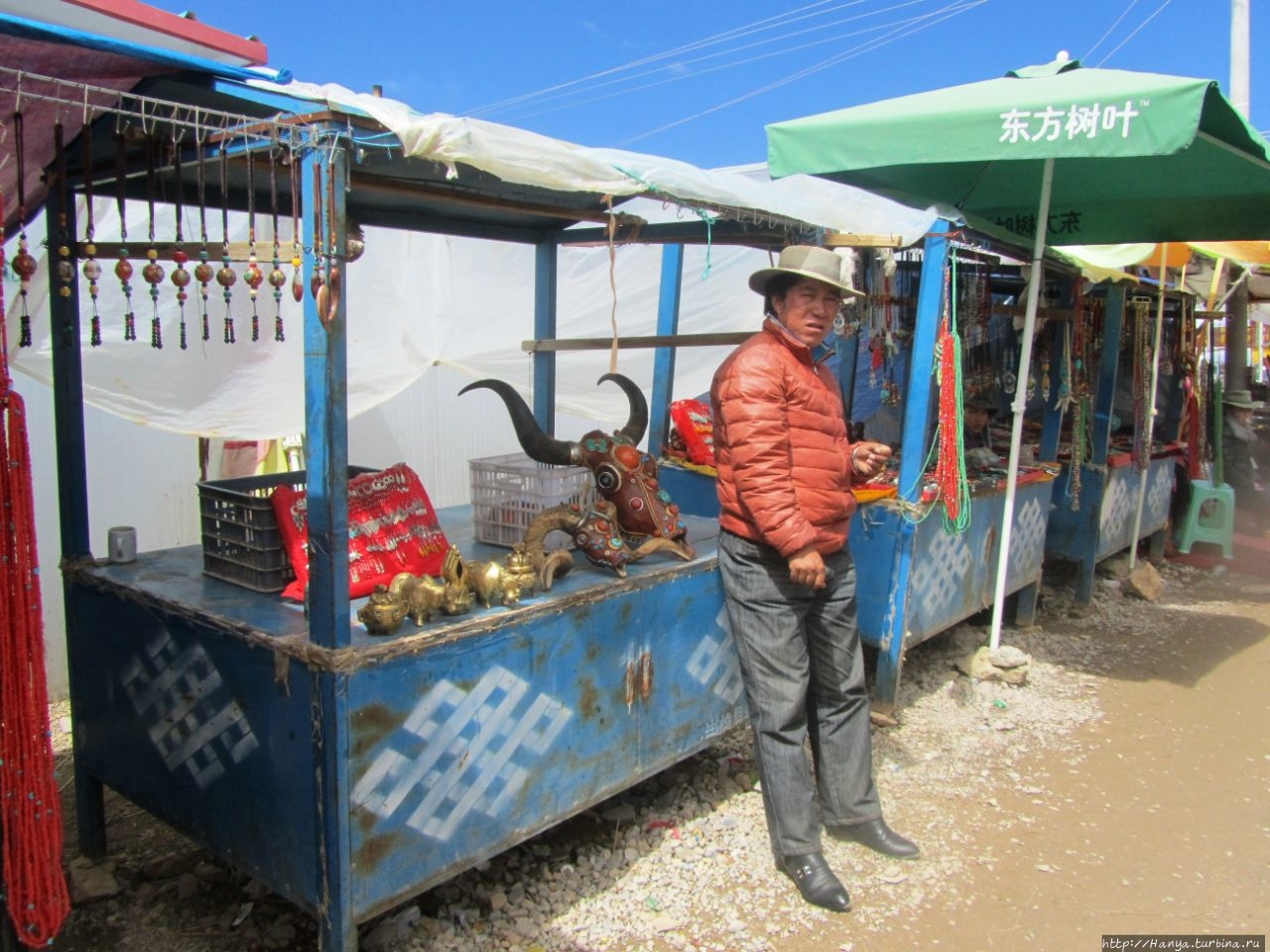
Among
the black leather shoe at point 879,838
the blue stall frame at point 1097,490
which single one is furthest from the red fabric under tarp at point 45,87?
the blue stall frame at point 1097,490

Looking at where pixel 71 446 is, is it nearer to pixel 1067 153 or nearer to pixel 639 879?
pixel 639 879

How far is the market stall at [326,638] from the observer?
2.27 meters

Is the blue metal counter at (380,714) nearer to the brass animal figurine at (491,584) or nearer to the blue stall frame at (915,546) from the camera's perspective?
the brass animal figurine at (491,584)

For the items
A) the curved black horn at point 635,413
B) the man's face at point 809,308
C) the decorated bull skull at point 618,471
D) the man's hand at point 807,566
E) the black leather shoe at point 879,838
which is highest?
the man's face at point 809,308

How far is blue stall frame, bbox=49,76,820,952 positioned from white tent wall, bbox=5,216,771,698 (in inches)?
49.3

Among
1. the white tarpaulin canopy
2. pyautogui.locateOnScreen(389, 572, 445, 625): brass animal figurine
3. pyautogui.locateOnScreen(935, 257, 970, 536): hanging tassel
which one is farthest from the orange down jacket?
pyautogui.locateOnScreen(935, 257, 970, 536): hanging tassel

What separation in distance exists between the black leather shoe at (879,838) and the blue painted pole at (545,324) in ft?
7.48

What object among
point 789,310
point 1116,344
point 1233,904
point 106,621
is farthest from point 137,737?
point 1116,344

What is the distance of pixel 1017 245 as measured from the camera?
16.4 ft

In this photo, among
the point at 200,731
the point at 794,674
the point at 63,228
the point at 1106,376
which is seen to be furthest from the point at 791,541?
the point at 1106,376

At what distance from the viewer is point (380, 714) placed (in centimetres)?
236

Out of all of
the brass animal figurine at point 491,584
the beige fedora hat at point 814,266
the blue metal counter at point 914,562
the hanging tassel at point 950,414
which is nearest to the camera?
the brass animal figurine at point 491,584

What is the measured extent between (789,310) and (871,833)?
188cm

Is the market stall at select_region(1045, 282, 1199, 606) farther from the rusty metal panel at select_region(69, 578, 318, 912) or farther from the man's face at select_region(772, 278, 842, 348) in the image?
the rusty metal panel at select_region(69, 578, 318, 912)
